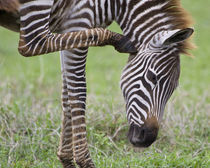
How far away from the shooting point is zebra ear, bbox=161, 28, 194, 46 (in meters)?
4.84

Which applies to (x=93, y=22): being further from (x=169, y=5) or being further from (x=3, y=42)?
(x=3, y=42)

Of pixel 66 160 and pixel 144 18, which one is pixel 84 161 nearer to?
pixel 66 160

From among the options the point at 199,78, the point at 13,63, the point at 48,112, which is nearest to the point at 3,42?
the point at 13,63

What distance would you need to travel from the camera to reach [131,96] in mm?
5250

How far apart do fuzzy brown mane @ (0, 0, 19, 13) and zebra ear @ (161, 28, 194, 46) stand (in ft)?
5.88

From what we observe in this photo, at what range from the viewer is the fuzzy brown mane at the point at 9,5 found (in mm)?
4617

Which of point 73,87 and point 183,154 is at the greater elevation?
point 73,87

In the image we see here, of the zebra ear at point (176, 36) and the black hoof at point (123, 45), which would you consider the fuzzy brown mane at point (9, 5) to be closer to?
the black hoof at point (123, 45)

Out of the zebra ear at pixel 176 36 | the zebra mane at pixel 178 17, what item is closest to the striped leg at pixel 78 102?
the zebra ear at pixel 176 36

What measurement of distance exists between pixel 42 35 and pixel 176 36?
1626 millimetres

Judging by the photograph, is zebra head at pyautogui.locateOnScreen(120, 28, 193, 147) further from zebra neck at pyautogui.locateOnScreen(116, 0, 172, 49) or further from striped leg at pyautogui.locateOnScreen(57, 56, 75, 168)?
striped leg at pyautogui.locateOnScreen(57, 56, 75, 168)

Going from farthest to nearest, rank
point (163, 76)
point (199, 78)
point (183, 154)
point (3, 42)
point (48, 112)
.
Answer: point (3, 42), point (199, 78), point (48, 112), point (183, 154), point (163, 76)

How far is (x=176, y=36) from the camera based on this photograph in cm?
496

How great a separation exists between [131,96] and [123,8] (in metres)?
1.16
